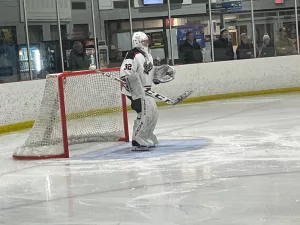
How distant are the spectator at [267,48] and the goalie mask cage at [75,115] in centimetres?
559

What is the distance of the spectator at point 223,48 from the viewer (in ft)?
40.5

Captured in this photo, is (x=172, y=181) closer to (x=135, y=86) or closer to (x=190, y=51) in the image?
(x=135, y=86)

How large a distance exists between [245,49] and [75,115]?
5.94m

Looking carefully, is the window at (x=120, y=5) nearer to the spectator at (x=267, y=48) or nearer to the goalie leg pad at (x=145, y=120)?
the spectator at (x=267, y=48)

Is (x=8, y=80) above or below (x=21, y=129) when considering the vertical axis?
above

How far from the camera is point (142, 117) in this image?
6586mm

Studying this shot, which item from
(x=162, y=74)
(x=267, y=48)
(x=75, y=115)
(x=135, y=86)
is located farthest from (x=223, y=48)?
(x=135, y=86)

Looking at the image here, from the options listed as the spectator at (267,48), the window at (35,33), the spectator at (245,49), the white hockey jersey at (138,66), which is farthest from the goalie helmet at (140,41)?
the spectator at (267,48)

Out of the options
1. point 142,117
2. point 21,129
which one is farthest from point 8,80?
point 142,117

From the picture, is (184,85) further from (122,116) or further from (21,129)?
Answer: (122,116)

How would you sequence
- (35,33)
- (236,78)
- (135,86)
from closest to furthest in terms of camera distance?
(135,86) → (35,33) → (236,78)

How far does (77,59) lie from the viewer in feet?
36.5

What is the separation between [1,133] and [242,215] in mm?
5891

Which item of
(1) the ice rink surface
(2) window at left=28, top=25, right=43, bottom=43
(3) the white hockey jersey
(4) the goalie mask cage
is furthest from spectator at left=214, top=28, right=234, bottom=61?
(3) the white hockey jersey
